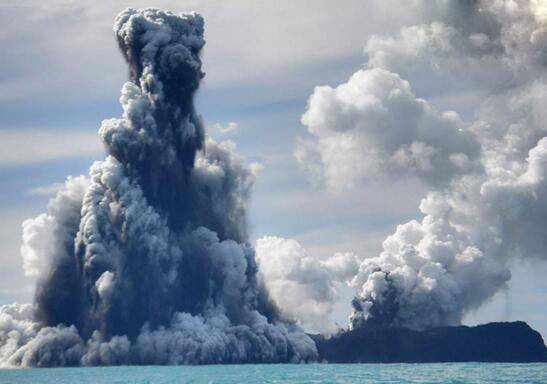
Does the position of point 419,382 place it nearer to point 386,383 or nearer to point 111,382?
point 386,383

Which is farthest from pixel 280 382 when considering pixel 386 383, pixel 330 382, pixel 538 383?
pixel 538 383

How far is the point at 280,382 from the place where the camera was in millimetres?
180500

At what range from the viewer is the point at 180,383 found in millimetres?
185000

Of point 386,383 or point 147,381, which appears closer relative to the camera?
point 386,383

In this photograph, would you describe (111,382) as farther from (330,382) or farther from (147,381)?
(330,382)

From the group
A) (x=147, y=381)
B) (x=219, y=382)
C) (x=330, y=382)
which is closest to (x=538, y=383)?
(x=330, y=382)

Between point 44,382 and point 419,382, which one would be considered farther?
point 44,382

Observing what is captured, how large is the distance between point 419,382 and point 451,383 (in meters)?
7.43

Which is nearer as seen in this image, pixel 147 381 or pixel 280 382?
pixel 280 382

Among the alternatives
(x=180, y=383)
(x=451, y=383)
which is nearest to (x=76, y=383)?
(x=180, y=383)

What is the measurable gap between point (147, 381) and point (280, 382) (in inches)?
1272

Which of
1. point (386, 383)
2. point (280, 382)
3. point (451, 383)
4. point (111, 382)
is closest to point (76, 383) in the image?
point (111, 382)

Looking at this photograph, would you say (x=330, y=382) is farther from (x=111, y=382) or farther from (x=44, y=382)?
(x=44, y=382)

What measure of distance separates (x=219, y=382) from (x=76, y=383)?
30.7 metres
